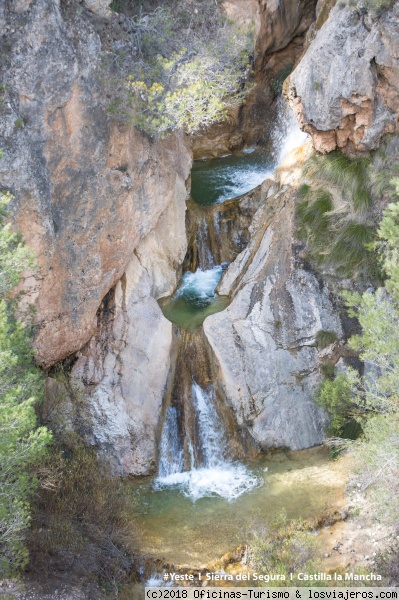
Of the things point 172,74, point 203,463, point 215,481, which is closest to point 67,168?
point 172,74

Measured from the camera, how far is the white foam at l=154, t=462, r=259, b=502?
11914mm

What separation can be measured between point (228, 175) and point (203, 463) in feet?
34.4

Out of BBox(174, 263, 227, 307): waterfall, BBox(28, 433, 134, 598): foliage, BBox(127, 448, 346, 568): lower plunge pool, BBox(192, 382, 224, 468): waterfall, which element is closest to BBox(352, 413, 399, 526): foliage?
BBox(127, 448, 346, 568): lower plunge pool

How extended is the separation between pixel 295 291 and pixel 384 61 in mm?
5486

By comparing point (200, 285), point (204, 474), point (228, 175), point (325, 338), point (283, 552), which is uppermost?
point (228, 175)

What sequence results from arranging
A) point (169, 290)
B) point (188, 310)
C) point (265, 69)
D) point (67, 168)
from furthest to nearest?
point (265, 69) < point (169, 290) < point (188, 310) < point (67, 168)

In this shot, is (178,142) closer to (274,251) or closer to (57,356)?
(274,251)

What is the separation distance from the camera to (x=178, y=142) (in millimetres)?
15211

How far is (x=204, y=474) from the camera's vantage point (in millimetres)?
12547

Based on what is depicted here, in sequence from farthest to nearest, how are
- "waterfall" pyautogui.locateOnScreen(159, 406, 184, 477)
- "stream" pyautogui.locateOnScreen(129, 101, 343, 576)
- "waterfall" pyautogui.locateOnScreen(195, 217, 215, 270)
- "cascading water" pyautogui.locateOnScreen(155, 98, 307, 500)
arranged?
"waterfall" pyautogui.locateOnScreen(195, 217, 215, 270) → "waterfall" pyautogui.locateOnScreen(159, 406, 184, 477) → "cascading water" pyautogui.locateOnScreen(155, 98, 307, 500) → "stream" pyautogui.locateOnScreen(129, 101, 343, 576)

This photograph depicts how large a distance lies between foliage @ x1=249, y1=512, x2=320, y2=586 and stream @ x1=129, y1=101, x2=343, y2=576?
993 millimetres

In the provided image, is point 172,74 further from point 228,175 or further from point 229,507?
point 229,507

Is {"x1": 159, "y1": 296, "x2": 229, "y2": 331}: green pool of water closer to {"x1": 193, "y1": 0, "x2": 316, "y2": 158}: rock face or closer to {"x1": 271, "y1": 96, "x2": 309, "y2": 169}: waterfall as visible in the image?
{"x1": 271, "y1": 96, "x2": 309, "y2": 169}: waterfall

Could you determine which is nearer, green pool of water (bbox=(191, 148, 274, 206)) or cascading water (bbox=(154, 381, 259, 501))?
cascading water (bbox=(154, 381, 259, 501))
